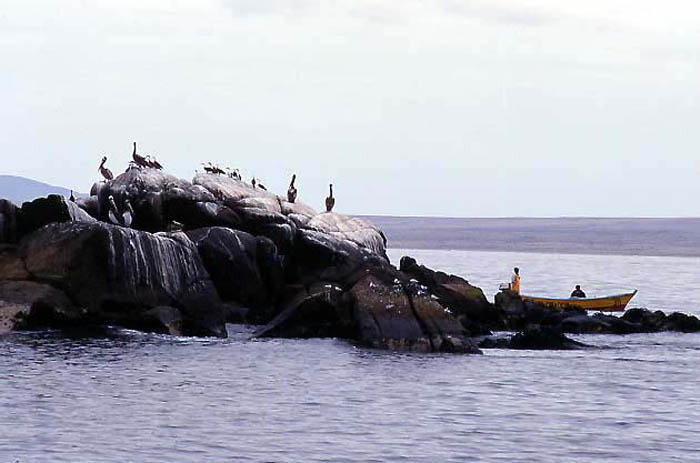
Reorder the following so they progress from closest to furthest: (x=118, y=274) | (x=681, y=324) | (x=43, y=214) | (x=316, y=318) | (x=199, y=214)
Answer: (x=118, y=274), (x=43, y=214), (x=316, y=318), (x=199, y=214), (x=681, y=324)

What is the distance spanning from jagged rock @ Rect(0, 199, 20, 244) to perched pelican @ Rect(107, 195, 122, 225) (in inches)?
220

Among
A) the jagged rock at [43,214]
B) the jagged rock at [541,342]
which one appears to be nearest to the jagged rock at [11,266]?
the jagged rock at [43,214]

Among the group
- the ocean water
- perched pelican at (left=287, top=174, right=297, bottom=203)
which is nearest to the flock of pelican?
perched pelican at (left=287, top=174, right=297, bottom=203)

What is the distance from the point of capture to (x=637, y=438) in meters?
29.9

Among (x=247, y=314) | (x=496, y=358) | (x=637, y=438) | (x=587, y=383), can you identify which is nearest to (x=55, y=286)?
(x=247, y=314)

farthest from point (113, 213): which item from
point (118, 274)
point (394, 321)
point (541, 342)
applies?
point (541, 342)

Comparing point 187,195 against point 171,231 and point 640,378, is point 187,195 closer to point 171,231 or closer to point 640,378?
point 171,231

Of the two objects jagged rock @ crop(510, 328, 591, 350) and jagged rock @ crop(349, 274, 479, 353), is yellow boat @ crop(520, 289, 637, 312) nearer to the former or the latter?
Answer: jagged rock @ crop(510, 328, 591, 350)

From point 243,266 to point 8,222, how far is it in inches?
363

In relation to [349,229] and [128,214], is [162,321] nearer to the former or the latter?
[128,214]

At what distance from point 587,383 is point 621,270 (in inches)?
4169

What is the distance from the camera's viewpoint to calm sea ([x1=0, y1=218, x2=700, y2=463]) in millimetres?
27922

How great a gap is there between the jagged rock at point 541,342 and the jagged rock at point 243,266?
11.0m

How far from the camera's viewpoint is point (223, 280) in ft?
A: 173
